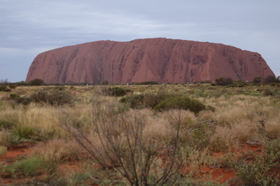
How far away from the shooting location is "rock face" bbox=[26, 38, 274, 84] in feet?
287

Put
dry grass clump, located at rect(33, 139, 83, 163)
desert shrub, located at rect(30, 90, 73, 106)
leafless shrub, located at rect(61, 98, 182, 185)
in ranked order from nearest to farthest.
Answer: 1. leafless shrub, located at rect(61, 98, 182, 185)
2. dry grass clump, located at rect(33, 139, 83, 163)
3. desert shrub, located at rect(30, 90, 73, 106)

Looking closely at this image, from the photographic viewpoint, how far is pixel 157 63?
92000 millimetres

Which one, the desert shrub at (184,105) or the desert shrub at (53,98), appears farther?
the desert shrub at (53,98)

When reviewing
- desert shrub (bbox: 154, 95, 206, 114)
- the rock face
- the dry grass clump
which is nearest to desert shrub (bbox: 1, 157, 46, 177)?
the dry grass clump

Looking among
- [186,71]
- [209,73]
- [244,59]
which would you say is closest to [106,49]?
[186,71]

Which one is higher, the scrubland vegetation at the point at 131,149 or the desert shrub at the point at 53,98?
the desert shrub at the point at 53,98

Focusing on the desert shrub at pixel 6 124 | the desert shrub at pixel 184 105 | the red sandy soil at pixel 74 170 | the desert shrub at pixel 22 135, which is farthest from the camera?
the desert shrub at pixel 184 105

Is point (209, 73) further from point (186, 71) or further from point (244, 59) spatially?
point (244, 59)

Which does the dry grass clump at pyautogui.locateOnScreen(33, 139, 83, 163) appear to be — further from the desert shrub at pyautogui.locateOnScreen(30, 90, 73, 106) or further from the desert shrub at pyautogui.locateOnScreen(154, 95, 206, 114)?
the desert shrub at pyautogui.locateOnScreen(30, 90, 73, 106)

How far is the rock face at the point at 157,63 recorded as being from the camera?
287 feet

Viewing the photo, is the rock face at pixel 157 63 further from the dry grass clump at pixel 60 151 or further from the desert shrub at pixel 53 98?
the dry grass clump at pixel 60 151

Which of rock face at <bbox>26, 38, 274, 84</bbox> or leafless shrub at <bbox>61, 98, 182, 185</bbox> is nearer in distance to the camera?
leafless shrub at <bbox>61, 98, 182, 185</bbox>

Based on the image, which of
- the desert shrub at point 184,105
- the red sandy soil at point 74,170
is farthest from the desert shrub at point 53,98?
the red sandy soil at point 74,170

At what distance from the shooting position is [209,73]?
82500 mm
